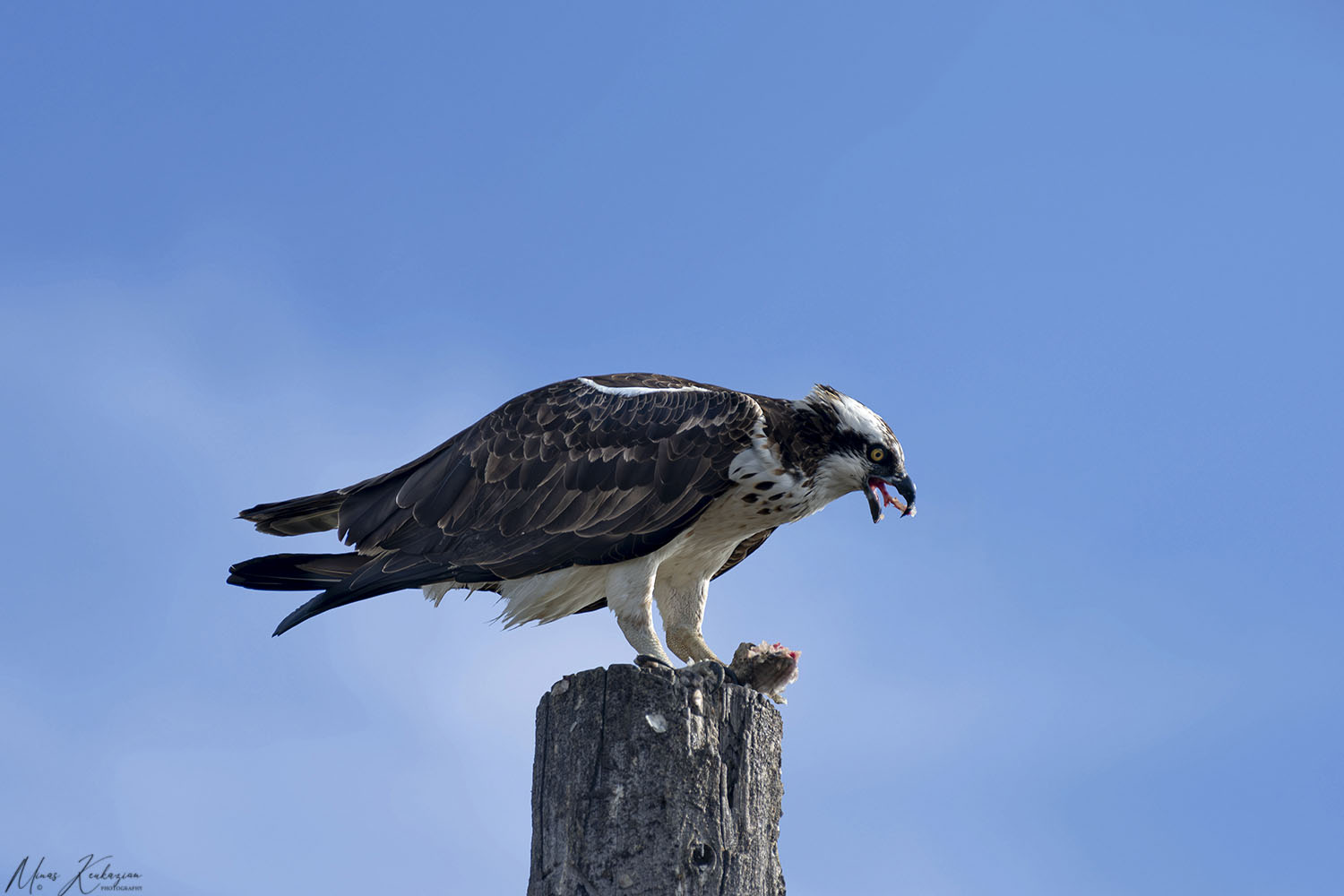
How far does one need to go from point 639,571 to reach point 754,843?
2.18 meters

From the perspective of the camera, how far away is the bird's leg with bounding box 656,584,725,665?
7766 millimetres

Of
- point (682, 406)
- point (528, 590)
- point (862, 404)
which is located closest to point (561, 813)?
point (528, 590)

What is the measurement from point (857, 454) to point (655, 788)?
294 cm

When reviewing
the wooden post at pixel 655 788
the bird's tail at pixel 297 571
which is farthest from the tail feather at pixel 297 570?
the wooden post at pixel 655 788

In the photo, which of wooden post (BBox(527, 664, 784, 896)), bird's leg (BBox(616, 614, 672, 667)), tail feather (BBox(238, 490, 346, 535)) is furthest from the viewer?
tail feather (BBox(238, 490, 346, 535))

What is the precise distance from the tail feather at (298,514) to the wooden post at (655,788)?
310 cm

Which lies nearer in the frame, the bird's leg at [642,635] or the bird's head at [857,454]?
the bird's leg at [642,635]

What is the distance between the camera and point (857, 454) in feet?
24.6

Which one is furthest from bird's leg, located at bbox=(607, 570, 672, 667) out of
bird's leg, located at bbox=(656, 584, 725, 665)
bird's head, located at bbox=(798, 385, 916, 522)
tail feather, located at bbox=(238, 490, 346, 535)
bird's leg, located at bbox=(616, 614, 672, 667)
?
tail feather, located at bbox=(238, 490, 346, 535)

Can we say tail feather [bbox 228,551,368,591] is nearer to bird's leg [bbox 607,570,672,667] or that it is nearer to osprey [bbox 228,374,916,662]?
osprey [bbox 228,374,916,662]

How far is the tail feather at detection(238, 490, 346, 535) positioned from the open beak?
10.7ft

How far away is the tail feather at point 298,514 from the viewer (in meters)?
8.02

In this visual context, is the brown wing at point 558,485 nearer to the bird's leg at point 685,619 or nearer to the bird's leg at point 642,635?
the bird's leg at point 642,635

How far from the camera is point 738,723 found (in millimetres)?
5398
